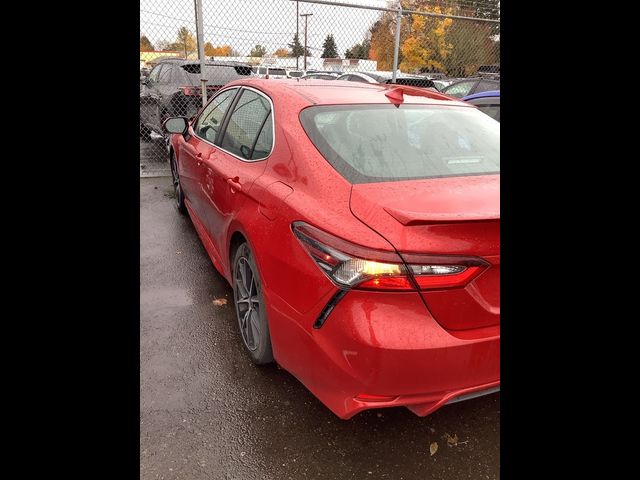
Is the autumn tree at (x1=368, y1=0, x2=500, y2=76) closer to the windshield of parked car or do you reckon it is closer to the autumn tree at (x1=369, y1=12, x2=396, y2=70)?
the autumn tree at (x1=369, y1=12, x2=396, y2=70)

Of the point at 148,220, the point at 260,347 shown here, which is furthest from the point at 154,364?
the point at 148,220

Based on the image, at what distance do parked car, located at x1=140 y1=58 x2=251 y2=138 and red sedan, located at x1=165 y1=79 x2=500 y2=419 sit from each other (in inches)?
221

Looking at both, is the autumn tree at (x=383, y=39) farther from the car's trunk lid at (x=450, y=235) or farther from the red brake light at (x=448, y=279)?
the red brake light at (x=448, y=279)

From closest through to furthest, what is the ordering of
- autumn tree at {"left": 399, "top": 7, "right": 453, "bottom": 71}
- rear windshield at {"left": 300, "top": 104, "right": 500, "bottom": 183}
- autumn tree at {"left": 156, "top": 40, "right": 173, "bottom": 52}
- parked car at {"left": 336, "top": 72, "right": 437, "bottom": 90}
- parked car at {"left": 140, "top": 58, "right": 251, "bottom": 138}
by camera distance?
1. rear windshield at {"left": 300, "top": 104, "right": 500, "bottom": 183}
2. autumn tree at {"left": 156, "top": 40, "right": 173, "bottom": 52}
3. parked car at {"left": 140, "top": 58, "right": 251, "bottom": 138}
4. parked car at {"left": 336, "top": 72, "right": 437, "bottom": 90}
5. autumn tree at {"left": 399, "top": 7, "right": 453, "bottom": 71}

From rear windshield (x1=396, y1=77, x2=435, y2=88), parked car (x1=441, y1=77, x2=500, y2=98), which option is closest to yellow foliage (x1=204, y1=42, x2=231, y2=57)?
rear windshield (x1=396, y1=77, x2=435, y2=88)

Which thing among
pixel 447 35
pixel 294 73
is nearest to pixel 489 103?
pixel 447 35

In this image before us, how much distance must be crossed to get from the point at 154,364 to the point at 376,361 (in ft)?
5.27

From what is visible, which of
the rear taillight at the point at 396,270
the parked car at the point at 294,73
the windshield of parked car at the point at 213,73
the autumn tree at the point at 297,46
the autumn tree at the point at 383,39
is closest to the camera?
the rear taillight at the point at 396,270

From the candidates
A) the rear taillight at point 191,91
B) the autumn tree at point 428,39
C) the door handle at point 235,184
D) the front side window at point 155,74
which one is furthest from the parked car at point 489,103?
the front side window at point 155,74

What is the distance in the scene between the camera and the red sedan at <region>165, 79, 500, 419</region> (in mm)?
1652

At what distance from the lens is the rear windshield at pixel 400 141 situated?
6.97 ft

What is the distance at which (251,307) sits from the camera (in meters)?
2.59

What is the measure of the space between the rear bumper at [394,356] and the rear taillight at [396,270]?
44 mm
